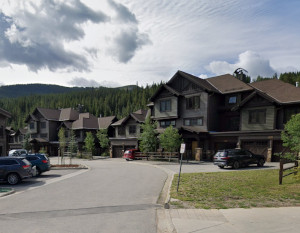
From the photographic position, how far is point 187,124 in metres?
36.8

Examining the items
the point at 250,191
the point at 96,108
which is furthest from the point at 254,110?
the point at 96,108

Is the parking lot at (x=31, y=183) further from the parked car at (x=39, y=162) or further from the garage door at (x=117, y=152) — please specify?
the garage door at (x=117, y=152)

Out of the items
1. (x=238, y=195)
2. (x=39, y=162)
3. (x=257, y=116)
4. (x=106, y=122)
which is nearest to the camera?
(x=238, y=195)

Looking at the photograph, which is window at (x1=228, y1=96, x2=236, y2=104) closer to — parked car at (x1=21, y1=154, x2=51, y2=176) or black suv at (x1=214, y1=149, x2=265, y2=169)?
black suv at (x1=214, y1=149, x2=265, y2=169)

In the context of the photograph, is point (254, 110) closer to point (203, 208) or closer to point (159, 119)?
point (159, 119)

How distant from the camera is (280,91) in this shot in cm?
3070

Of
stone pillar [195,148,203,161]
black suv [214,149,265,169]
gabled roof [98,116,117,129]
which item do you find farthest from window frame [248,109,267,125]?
gabled roof [98,116,117,129]

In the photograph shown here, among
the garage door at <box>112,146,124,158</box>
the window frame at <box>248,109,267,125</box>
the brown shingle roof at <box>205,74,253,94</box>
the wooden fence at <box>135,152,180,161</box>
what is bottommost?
the garage door at <box>112,146,124,158</box>

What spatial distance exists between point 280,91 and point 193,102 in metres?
11.8

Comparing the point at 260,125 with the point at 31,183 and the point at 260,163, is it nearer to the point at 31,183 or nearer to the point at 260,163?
the point at 260,163

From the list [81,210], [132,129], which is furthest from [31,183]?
[132,129]

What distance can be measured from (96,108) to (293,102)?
11470cm

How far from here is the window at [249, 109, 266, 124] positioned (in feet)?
96.5

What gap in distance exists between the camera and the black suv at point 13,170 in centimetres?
1519
